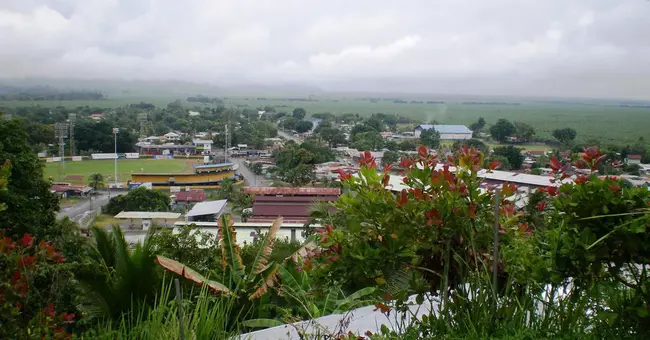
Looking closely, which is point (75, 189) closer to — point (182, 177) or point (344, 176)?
point (182, 177)

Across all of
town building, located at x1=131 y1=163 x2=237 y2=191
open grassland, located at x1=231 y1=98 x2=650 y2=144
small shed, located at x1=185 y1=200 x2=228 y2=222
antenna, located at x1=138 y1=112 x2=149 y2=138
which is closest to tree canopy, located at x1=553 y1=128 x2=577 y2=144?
open grassland, located at x1=231 y1=98 x2=650 y2=144

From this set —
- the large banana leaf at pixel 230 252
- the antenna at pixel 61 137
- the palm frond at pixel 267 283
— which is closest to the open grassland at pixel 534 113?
the large banana leaf at pixel 230 252

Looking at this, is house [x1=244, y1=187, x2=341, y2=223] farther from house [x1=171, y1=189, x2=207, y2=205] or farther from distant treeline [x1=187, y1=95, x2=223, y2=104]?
distant treeline [x1=187, y1=95, x2=223, y2=104]

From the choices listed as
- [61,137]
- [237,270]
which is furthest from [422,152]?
[61,137]

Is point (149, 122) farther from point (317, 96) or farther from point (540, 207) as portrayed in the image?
point (540, 207)

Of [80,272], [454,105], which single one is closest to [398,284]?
[80,272]

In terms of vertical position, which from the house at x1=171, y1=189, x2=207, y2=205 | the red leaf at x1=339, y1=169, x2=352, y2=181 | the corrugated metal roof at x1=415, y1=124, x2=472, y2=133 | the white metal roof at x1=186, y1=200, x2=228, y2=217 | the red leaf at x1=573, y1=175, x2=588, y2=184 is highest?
the red leaf at x1=573, y1=175, x2=588, y2=184
